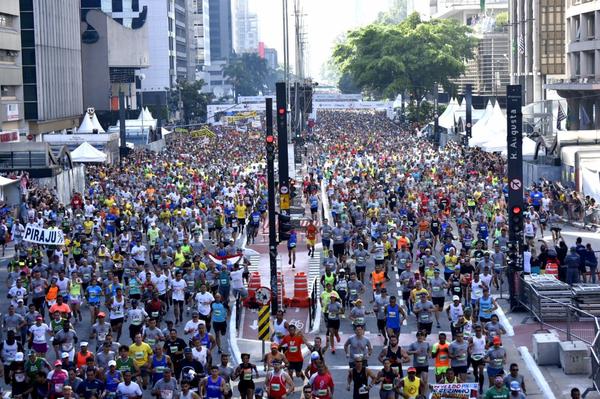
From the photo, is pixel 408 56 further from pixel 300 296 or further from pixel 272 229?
pixel 272 229

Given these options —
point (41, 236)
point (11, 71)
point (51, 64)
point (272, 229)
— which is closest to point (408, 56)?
point (51, 64)

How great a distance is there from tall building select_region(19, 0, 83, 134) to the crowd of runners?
87.8 feet

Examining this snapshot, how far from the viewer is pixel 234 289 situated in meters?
26.0

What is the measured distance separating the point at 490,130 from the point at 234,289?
3722 cm

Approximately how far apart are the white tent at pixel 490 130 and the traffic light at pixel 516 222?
3444 cm

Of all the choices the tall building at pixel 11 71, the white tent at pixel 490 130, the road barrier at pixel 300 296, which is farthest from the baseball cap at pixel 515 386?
the tall building at pixel 11 71

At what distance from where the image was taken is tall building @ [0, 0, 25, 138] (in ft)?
234

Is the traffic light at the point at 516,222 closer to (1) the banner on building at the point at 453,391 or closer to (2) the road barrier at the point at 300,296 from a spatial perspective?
(2) the road barrier at the point at 300,296

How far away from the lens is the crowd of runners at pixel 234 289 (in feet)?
56.0

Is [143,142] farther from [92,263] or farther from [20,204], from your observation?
[92,263]

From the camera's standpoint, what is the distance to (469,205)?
1580 inches

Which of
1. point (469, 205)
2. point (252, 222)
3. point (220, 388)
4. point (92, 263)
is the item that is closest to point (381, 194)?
point (469, 205)

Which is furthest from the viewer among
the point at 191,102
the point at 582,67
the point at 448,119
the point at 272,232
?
the point at 191,102

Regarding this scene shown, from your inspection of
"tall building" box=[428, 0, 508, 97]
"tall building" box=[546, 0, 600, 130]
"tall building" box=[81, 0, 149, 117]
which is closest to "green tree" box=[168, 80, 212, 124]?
"tall building" box=[81, 0, 149, 117]
